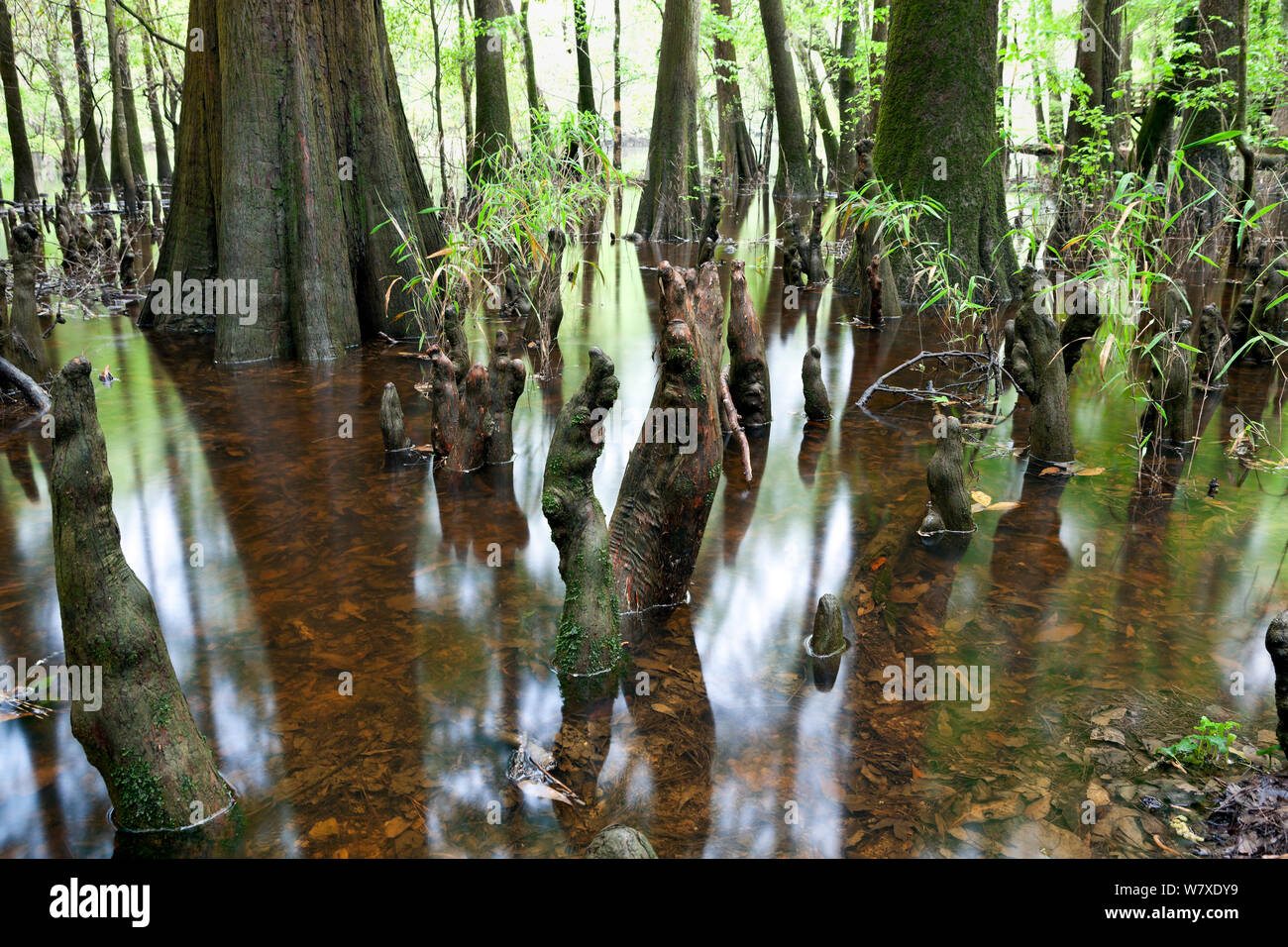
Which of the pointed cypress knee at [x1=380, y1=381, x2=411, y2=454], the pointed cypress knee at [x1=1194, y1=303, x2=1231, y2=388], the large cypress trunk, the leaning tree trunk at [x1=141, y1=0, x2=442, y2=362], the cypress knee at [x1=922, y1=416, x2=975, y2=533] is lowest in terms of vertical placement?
the cypress knee at [x1=922, y1=416, x2=975, y2=533]

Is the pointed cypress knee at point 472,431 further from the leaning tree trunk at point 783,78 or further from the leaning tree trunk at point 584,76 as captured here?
the leaning tree trunk at point 783,78

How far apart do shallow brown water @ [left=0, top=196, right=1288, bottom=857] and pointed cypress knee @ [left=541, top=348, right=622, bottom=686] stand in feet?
0.64

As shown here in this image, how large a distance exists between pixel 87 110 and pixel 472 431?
620 inches

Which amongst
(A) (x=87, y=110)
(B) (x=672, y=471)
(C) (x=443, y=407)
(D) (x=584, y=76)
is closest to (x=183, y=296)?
(C) (x=443, y=407)

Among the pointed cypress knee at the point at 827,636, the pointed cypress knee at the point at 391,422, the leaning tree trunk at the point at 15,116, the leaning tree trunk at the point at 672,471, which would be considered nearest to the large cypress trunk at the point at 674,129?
the leaning tree trunk at the point at 15,116

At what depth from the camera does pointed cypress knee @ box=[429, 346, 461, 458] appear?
17.4ft

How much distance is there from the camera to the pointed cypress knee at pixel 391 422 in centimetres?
550

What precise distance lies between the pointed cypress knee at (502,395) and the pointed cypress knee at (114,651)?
9.75 feet

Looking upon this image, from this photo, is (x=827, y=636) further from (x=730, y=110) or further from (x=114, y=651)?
(x=730, y=110)

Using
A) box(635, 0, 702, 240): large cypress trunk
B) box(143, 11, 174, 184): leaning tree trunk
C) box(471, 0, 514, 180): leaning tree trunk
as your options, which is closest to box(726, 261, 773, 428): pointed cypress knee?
box(471, 0, 514, 180): leaning tree trunk

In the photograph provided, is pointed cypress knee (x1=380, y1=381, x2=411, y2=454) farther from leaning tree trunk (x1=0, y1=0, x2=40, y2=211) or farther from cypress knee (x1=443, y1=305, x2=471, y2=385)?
leaning tree trunk (x1=0, y1=0, x2=40, y2=211)

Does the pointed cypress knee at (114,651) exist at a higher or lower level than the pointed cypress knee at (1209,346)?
lower

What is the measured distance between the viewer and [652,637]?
12.1 feet

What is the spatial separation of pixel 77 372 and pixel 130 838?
1.33 m
